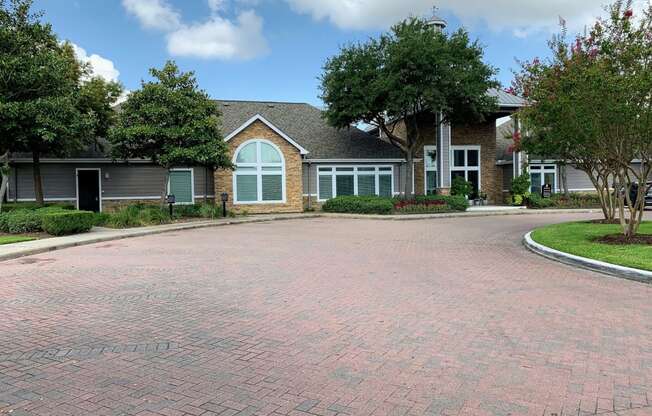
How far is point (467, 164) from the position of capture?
35719 millimetres

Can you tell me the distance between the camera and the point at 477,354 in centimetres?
519

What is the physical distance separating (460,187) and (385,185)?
4875 millimetres

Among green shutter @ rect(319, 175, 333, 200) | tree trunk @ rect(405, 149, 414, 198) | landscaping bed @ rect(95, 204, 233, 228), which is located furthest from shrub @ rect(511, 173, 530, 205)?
landscaping bed @ rect(95, 204, 233, 228)

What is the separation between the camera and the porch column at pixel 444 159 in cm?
3294

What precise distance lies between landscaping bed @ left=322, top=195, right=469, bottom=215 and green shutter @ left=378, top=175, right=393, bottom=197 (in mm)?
2876

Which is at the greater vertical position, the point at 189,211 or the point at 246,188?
the point at 246,188

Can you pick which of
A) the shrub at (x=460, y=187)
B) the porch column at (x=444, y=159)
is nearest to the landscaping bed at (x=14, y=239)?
the porch column at (x=444, y=159)

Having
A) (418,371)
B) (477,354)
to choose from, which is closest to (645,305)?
(477,354)

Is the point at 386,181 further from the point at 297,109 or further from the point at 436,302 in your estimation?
the point at 436,302

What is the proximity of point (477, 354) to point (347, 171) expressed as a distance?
2676 cm

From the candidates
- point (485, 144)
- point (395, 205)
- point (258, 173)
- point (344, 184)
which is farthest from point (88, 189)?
point (485, 144)

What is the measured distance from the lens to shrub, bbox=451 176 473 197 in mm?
33281

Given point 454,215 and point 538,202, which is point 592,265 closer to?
point 454,215

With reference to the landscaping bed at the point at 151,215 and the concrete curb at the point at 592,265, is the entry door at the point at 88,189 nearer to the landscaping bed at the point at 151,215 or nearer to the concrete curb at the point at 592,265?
the landscaping bed at the point at 151,215
